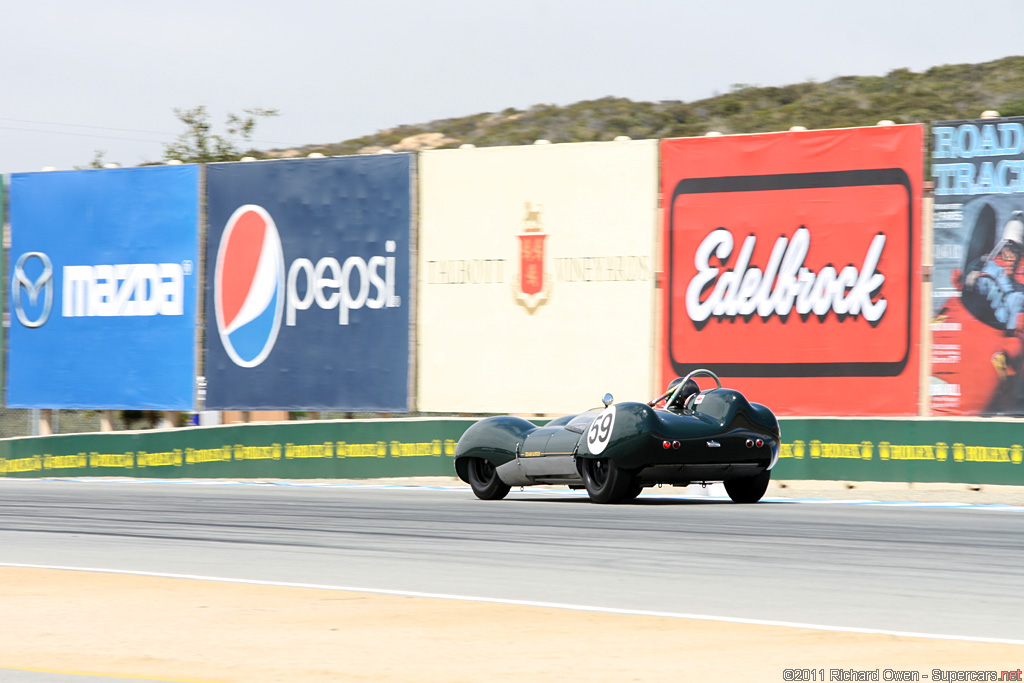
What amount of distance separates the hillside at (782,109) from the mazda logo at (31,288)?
37.3 metres

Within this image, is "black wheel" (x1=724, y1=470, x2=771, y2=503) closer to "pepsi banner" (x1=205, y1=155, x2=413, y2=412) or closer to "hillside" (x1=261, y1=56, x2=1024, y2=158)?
"pepsi banner" (x1=205, y1=155, x2=413, y2=412)

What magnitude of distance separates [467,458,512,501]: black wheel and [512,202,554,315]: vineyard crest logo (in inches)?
379

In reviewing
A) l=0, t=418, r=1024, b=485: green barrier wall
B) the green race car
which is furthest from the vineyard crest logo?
the green race car

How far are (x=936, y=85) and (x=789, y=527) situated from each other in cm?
5789

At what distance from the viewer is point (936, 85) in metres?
65.6

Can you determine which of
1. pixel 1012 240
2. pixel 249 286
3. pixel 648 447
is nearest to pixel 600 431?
pixel 648 447

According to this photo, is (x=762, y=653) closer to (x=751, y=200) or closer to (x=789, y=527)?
(x=789, y=527)

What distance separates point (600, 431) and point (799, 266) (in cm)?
1031

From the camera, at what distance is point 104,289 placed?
3000 centimetres

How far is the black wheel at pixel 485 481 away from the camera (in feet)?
51.8

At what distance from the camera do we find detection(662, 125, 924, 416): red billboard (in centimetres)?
2223

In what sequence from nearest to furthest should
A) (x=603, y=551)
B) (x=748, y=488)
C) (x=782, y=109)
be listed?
(x=603, y=551) < (x=748, y=488) < (x=782, y=109)

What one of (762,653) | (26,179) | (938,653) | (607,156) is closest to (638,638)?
(762,653)

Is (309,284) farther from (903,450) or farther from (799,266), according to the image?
(903,450)
